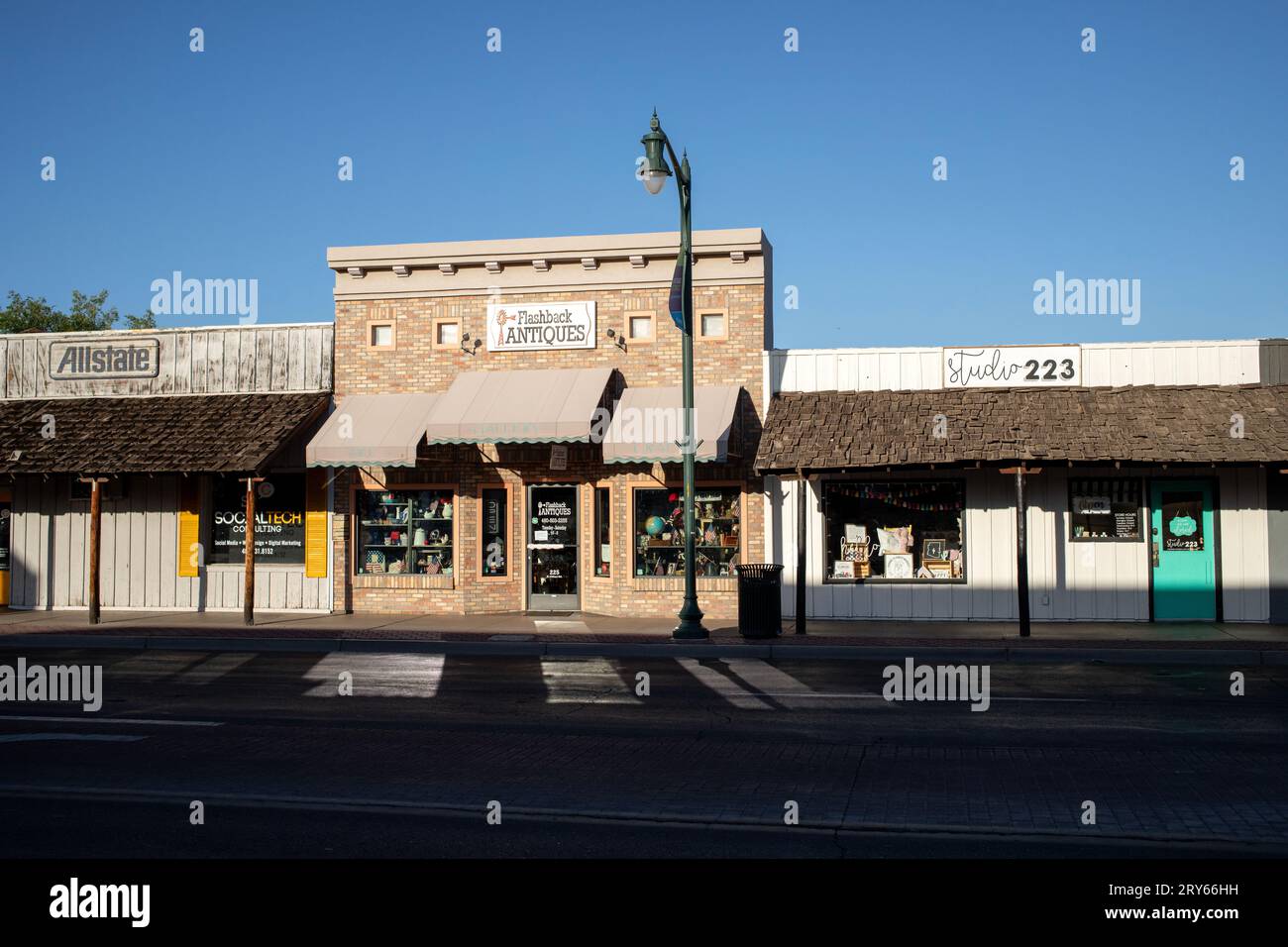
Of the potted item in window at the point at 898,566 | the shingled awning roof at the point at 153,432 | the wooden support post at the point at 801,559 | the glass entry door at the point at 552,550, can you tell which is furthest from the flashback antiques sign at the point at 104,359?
the potted item in window at the point at 898,566

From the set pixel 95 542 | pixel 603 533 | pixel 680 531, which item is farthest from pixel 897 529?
pixel 95 542

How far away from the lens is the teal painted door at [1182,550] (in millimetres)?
19938

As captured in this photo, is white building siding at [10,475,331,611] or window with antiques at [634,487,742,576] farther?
white building siding at [10,475,331,611]

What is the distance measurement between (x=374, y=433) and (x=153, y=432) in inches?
185

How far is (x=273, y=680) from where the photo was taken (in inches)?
576

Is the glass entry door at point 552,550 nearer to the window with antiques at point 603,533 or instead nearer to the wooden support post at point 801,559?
the window with antiques at point 603,533

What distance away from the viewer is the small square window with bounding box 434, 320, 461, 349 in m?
22.6

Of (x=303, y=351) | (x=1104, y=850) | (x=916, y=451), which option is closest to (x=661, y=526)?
(x=916, y=451)

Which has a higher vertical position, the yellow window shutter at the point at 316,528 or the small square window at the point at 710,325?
the small square window at the point at 710,325

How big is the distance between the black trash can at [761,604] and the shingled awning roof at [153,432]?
29.7ft

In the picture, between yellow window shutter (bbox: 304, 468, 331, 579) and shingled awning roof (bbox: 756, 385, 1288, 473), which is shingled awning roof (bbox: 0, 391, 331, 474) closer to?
yellow window shutter (bbox: 304, 468, 331, 579)

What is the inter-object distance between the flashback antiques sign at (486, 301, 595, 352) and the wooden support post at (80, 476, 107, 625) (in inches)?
305

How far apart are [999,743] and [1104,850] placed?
11.2 feet

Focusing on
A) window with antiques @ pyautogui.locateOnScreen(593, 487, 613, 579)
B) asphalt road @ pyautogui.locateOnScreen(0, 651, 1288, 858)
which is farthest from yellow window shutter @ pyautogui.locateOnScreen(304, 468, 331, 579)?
asphalt road @ pyautogui.locateOnScreen(0, 651, 1288, 858)
